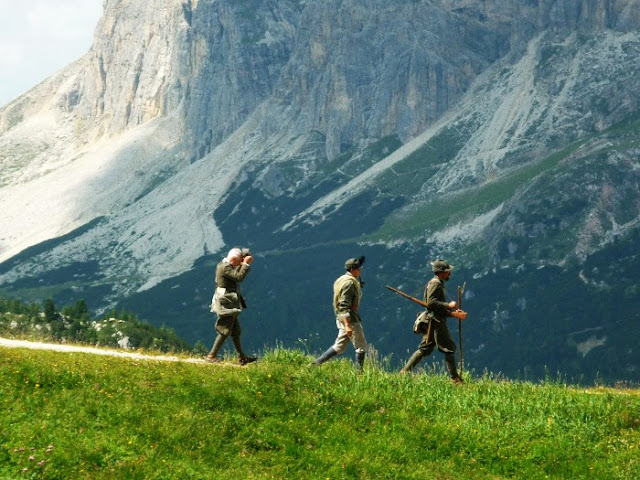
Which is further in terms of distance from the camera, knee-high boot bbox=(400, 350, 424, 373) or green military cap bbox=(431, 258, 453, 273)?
green military cap bbox=(431, 258, 453, 273)

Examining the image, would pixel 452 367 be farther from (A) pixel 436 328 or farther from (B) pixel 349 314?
(B) pixel 349 314

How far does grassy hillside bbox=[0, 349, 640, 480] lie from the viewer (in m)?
19.1

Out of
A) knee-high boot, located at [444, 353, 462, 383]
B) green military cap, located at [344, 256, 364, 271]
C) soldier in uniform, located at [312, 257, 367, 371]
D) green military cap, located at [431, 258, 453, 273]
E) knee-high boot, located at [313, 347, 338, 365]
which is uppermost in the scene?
green military cap, located at [344, 256, 364, 271]

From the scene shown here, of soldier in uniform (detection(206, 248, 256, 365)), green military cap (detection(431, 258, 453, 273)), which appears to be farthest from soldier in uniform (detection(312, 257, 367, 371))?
soldier in uniform (detection(206, 248, 256, 365))

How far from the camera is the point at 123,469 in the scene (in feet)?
60.1

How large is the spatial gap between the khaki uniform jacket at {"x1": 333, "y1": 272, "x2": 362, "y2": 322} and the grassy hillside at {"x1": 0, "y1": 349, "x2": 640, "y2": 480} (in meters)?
2.77

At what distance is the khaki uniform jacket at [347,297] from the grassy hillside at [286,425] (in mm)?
2768

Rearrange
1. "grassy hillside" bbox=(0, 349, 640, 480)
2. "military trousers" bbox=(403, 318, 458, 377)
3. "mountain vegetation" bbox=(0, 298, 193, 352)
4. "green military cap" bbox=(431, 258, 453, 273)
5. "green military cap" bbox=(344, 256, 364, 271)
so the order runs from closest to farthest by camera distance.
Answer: "grassy hillside" bbox=(0, 349, 640, 480)
"military trousers" bbox=(403, 318, 458, 377)
"green military cap" bbox=(431, 258, 453, 273)
"green military cap" bbox=(344, 256, 364, 271)
"mountain vegetation" bbox=(0, 298, 193, 352)

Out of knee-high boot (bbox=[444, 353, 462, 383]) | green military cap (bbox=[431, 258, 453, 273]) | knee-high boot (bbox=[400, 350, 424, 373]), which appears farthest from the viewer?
green military cap (bbox=[431, 258, 453, 273])

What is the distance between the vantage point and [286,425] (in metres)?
21.2

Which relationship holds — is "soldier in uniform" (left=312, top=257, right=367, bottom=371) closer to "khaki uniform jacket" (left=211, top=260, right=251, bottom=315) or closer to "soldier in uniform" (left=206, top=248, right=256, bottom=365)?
"soldier in uniform" (left=206, top=248, right=256, bottom=365)

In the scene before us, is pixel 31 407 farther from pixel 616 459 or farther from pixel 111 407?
pixel 616 459

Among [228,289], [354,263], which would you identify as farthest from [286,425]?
[228,289]

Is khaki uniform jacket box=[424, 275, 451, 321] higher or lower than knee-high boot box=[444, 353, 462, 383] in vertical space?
higher
